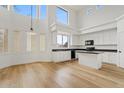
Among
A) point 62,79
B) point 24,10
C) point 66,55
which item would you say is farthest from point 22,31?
point 62,79

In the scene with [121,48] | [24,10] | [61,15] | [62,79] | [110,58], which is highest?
[61,15]

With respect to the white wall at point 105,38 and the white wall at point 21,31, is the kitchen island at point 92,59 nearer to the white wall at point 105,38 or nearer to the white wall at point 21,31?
the white wall at point 105,38

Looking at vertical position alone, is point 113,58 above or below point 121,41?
below

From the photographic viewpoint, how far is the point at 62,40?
8.94 m

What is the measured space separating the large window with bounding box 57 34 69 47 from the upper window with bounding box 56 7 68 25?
124 centimetres

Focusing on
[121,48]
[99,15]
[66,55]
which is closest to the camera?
[121,48]

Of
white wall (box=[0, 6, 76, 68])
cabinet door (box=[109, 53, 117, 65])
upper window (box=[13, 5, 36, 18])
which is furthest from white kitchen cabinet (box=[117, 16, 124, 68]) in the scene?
upper window (box=[13, 5, 36, 18])

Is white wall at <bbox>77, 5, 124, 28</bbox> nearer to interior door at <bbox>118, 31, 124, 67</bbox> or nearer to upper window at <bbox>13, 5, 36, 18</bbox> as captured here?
interior door at <bbox>118, 31, 124, 67</bbox>

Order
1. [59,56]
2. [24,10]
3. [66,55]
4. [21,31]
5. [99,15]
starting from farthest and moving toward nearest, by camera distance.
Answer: [66,55] → [99,15] → [59,56] → [24,10] → [21,31]

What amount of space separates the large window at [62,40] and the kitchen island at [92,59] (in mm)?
2700

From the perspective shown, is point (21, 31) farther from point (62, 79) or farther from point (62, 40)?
point (62, 79)

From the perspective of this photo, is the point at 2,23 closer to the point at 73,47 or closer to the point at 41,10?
the point at 41,10

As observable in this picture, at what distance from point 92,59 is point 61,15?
4.97 m

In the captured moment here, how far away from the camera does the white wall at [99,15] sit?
6.65 m
